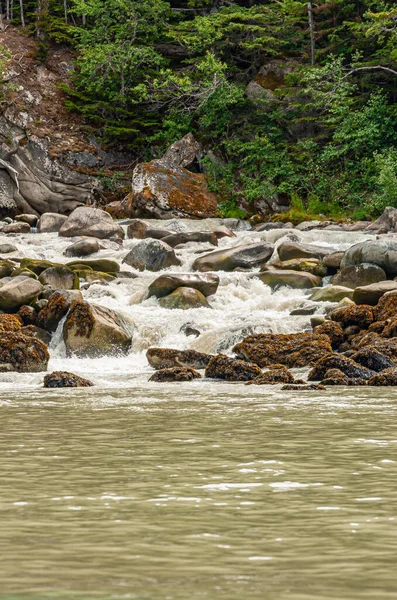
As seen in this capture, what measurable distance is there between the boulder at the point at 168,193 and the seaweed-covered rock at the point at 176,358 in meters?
19.6

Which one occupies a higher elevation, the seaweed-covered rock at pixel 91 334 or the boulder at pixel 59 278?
the boulder at pixel 59 278

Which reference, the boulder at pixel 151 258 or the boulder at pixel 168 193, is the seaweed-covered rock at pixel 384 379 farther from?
the boulder at pixel 168 193

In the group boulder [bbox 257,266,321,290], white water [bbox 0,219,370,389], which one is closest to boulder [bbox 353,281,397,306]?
white water [bbox 0,219,370,389]

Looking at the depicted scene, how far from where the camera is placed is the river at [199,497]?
2.86 metres

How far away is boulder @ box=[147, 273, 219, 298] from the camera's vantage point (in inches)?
769

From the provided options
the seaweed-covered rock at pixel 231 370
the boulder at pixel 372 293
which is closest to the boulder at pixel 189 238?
the boulder at pixel 372 293

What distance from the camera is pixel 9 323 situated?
15797mm

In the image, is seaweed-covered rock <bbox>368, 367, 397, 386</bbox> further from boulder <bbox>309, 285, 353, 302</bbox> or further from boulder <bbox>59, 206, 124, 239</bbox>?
boulder <bbox>59, 206, 124, 239</bbox>

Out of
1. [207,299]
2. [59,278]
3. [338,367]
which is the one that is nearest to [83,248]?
[59,278]

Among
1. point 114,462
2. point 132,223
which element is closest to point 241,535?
point 114,462

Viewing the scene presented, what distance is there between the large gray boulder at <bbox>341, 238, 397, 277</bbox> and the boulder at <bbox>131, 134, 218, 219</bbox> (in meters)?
13.9

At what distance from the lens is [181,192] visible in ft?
114

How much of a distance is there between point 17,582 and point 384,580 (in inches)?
49.0

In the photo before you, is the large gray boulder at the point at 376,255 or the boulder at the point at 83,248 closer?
the large gray boulder at the point at 376,255
